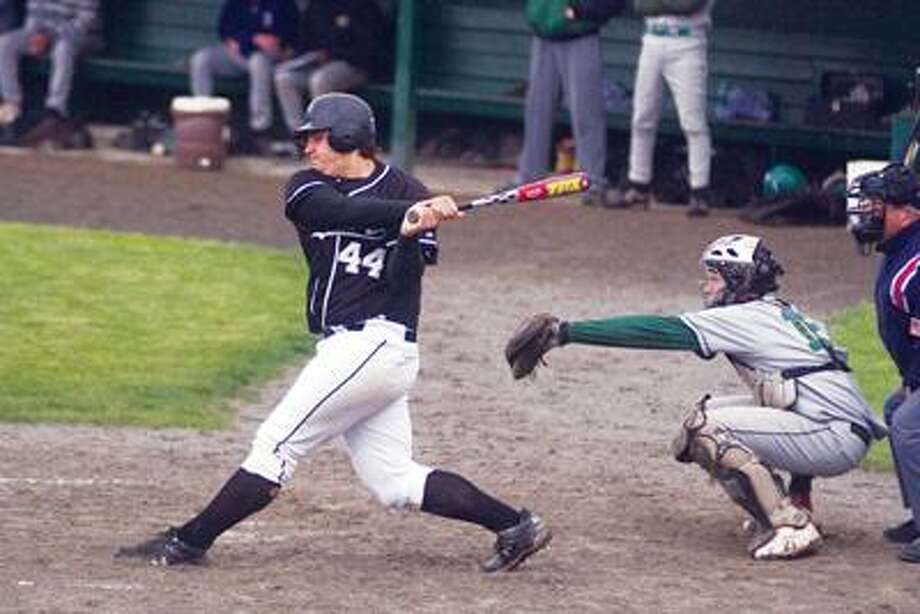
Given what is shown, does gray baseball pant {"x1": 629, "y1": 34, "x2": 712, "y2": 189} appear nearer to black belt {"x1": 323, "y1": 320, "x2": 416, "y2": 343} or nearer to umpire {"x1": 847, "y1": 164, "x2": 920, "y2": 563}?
umpire {"x1": 847, "y1": 164, "x2": 920, "y2": 563}

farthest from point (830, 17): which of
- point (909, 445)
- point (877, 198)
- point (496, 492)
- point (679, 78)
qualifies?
point (909, 445)

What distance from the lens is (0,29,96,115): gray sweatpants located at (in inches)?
763

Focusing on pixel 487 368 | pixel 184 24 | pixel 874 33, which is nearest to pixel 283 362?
pixel 487 368

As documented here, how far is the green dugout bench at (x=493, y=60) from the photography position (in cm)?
1800

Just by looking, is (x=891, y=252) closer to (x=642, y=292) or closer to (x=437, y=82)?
(x=642, y=292)

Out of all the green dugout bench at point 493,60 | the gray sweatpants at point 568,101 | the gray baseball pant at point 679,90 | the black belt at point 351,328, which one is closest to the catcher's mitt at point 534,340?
the black belt at point 351,328

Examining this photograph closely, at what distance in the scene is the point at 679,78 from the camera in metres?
17.0

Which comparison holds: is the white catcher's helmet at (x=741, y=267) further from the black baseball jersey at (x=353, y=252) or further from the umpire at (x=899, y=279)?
the black baseball jersey at (x=353, y=252)

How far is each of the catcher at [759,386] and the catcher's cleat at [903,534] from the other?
0.34 metres

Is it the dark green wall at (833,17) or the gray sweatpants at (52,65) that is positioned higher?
the dark green wall at (833,17)

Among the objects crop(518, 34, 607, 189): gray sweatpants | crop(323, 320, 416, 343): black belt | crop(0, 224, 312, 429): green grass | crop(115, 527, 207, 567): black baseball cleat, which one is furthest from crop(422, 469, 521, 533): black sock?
crop(518, 34, 607, 189): gray sweatpants

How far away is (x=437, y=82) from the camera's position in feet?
64.7

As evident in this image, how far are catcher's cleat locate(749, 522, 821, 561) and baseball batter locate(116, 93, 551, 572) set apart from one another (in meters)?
0.81

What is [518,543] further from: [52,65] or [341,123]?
[52,65]
